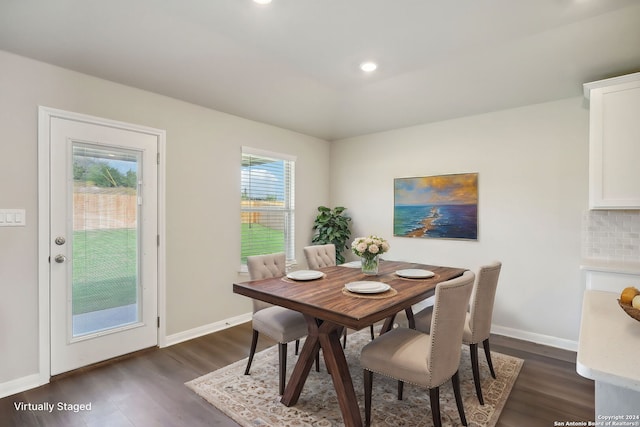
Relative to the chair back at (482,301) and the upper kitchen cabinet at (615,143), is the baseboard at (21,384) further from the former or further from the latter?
the upper kitchen cabinet at (615,143)

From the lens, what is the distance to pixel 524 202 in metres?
3.47

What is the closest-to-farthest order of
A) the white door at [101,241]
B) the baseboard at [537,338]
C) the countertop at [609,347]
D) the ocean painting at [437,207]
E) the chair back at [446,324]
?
the countertop at [609,347]
the chair back at [446,324]
the white door at [101,241]
the baseboard at [537,338]
the ocean painting at [437,207]

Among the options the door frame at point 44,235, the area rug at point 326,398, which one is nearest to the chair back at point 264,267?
the area rug at point 326,398

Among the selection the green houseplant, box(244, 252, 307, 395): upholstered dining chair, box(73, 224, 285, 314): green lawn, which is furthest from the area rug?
the green houseplant

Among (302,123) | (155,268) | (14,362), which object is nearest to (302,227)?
(302,123)

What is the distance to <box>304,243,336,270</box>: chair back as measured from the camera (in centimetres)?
344

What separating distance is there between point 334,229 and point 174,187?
2.26m

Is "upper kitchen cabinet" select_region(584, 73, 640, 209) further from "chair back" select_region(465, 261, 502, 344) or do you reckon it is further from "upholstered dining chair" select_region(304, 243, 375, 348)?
"upholstered dining chair" select_region(304, 243, 375, 348)

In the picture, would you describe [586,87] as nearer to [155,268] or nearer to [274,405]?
[274,405]

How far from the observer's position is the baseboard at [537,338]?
10.5ft

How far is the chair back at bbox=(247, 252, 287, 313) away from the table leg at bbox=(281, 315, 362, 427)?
0.65 m

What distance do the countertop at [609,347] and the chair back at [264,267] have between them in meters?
2.15

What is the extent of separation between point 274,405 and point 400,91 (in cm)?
320

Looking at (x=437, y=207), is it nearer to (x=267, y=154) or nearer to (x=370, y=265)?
(x=370, y=265)
